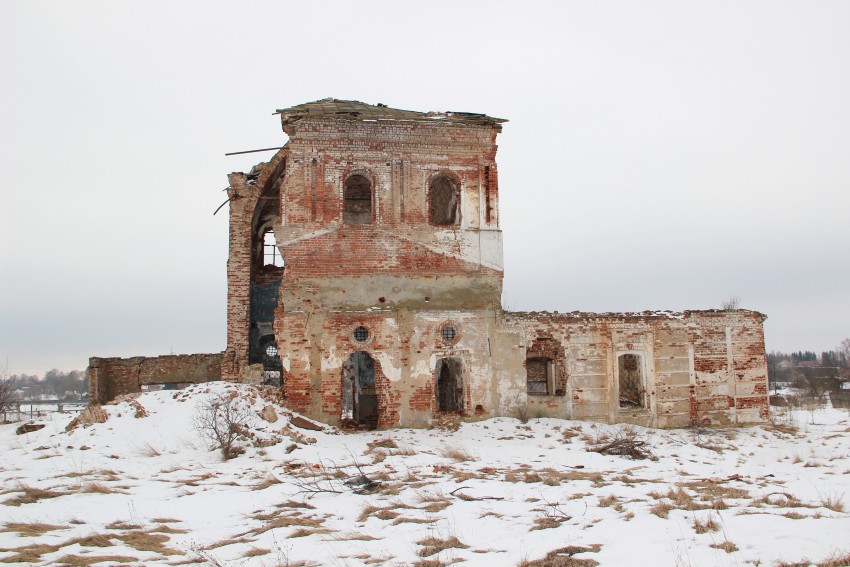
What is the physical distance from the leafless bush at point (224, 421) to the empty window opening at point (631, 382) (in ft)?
31.3

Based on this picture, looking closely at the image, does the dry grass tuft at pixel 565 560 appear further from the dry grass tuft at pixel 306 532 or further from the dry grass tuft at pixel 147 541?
the dry grass tuft at pixel 147 541

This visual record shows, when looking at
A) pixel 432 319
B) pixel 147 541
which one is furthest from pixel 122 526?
pixel 432 319

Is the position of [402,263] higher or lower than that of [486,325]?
higher

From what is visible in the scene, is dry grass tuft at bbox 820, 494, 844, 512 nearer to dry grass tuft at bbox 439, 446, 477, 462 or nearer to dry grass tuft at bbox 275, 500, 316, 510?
dry grass tuft at bbox 439, 446, 477, 462

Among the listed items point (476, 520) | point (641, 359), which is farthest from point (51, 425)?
point (641, 359)

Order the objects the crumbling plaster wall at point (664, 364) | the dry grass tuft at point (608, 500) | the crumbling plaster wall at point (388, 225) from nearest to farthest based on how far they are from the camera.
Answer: the dry grass tuft at point (608, 500)
the crumbling plaster wall at point (388, 225)
the crumbling plaster wall at point (664, 364)

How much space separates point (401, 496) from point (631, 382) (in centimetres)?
1062

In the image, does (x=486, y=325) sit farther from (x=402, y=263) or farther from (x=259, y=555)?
(x=259, y=555)

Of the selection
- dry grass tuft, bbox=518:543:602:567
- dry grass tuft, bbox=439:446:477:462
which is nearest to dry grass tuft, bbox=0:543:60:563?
dry grass tuft, bbox=518:543:602:567

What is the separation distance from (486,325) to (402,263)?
2571mm

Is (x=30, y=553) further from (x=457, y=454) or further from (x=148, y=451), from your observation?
(x=457, y=454)

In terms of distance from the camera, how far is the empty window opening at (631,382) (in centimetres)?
1630

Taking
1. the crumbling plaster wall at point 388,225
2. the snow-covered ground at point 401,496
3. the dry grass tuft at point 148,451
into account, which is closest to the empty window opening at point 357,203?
the crumbling plaster wall at point 388,225

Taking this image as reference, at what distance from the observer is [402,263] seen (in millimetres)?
15484
